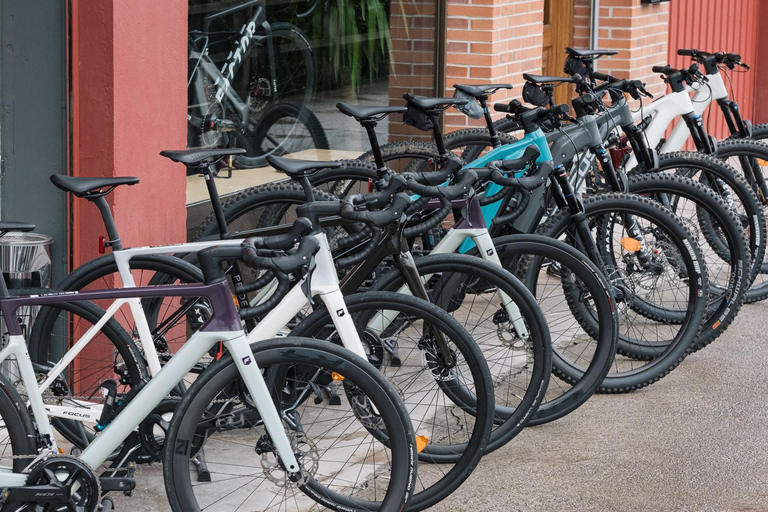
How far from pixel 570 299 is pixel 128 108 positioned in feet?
6.28

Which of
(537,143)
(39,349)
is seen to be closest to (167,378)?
(39,349)

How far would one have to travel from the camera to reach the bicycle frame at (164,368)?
3.05 m

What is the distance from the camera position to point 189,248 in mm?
3721

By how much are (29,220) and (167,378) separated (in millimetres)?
1732

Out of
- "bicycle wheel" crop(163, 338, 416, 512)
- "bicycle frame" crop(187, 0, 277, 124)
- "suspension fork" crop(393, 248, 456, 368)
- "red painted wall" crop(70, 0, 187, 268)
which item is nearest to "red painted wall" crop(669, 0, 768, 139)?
"bicycle frame" crop(187, 0, 277, 124)

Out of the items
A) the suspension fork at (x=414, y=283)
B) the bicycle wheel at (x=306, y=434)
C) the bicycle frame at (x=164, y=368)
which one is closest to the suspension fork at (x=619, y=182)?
the suspension fork at (x=414, y=283)

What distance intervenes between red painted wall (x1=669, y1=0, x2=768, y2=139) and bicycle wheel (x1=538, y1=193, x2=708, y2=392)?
514 cm

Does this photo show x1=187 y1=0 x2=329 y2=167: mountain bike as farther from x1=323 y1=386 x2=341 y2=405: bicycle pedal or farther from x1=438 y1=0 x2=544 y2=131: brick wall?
x1=323 y1=386 x2=341 y2=405: bicycle pedal

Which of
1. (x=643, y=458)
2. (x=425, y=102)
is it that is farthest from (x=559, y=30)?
(x=643, y=458)

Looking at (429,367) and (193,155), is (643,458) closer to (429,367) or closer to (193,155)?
(429,367)

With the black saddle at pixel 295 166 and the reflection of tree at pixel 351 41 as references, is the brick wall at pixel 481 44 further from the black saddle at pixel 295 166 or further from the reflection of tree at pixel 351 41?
the black saddle at pixel 295 166

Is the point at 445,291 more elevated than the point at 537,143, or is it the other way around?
the point at 537,143

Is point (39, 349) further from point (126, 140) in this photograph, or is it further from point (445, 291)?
point (445, 291)

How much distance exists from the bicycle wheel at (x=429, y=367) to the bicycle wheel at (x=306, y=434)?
0.60 ft
